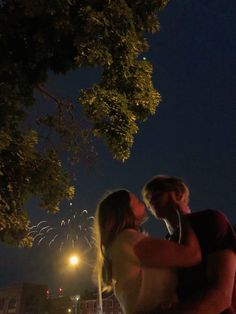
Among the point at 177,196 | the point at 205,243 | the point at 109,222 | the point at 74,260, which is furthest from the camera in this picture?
the point at 74,260

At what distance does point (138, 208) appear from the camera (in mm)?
2482

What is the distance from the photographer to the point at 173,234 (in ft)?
8.41

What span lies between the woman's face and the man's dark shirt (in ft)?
1.11

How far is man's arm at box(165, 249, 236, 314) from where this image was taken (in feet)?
6.74

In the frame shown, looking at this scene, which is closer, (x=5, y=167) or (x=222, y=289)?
(x=222, y=289)

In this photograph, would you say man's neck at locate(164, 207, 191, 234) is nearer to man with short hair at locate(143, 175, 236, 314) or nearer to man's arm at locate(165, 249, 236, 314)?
man with short hair at locate(143, 175, 236, 314)

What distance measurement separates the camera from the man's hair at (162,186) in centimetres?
259

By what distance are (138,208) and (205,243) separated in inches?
18.3

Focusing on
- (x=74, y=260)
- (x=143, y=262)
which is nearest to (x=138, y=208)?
(x=143, y=262)

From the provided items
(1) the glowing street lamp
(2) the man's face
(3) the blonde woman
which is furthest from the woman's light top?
(1) the glowing street lamp

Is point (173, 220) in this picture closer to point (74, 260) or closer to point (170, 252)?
point (170, 252)

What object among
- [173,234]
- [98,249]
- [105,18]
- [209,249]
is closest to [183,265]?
[209,249]

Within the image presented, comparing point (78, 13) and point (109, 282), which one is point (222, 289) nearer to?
point (109, 282)

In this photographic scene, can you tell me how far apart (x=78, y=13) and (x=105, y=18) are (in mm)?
465
